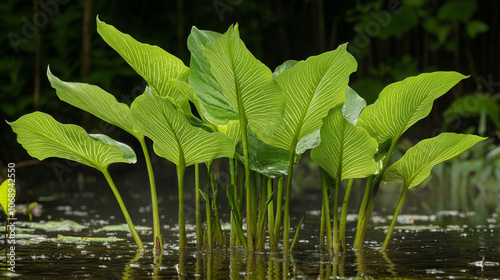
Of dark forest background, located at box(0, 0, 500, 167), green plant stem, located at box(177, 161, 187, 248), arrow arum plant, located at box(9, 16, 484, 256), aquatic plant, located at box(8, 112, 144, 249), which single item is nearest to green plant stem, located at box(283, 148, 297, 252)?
arrow arum plant, located at box(9, 16, 484, 256)

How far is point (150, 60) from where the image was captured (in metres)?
1.61

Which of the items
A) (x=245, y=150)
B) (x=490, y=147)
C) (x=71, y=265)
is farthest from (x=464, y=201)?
(x=71, y=265)

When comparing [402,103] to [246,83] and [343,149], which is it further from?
[246,83]

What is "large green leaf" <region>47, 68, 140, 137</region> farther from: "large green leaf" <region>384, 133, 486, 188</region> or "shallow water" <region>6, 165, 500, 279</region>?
"large green leaf" <region>384, 133, 486, 188</region>

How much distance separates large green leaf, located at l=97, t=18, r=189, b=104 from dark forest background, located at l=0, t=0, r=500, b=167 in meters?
3.94

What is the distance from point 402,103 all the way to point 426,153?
0.52ft

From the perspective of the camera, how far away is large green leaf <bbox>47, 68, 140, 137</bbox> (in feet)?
5.24

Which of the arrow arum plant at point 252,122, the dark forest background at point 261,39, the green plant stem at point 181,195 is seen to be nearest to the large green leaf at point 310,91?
the arrow arum plant at point 252,122

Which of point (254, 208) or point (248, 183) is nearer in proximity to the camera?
point (248, 183)

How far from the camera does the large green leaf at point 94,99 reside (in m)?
1.60

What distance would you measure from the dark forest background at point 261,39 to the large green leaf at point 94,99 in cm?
386

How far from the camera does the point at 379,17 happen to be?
662 cm

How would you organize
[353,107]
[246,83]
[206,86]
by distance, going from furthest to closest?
1. [353,107]
2. [206,86]
3. [246,83]

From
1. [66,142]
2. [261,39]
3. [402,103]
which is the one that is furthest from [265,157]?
[261,39]
